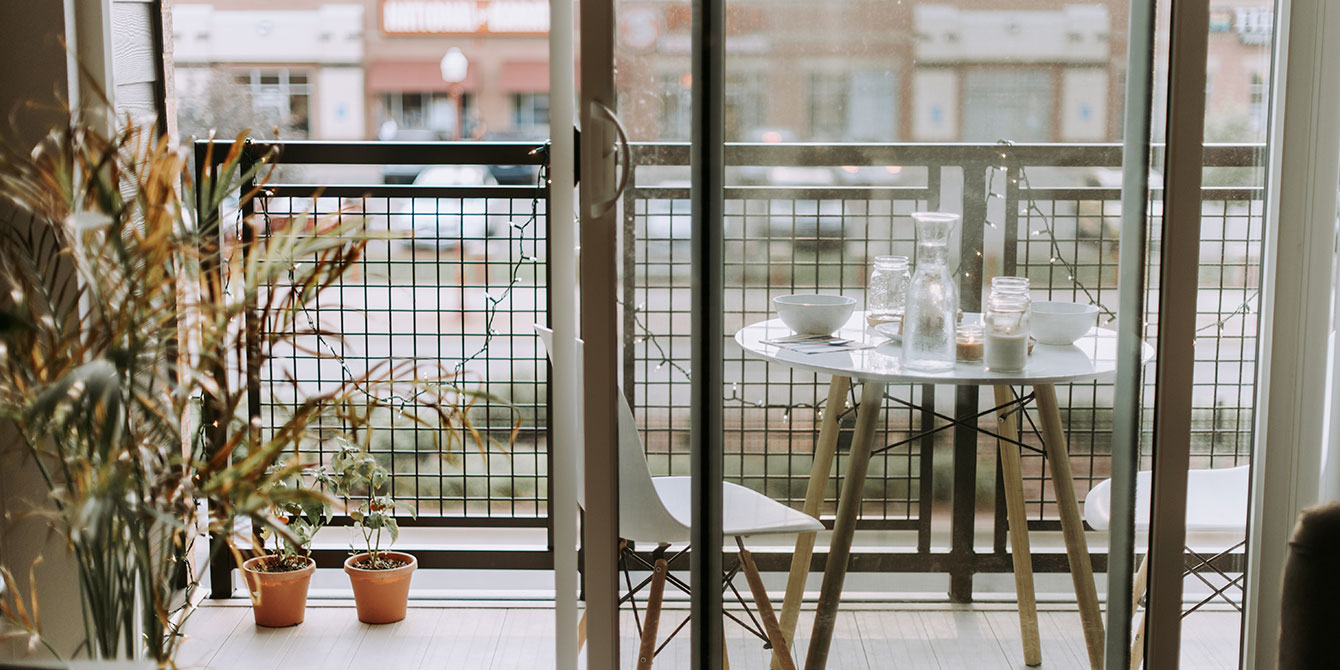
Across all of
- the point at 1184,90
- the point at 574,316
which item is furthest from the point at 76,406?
the point at 1184,90

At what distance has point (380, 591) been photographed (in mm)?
2699

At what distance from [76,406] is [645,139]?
935 millimetres

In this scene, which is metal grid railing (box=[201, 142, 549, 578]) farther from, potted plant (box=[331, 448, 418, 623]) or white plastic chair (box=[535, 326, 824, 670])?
white plastic chair (box=[535, 326, 824, 670])

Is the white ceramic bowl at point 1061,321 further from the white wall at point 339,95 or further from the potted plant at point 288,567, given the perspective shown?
the white wall at point 339,95

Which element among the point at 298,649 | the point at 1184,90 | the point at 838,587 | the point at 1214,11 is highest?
the point at 1214,11

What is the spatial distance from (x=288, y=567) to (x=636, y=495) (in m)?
1.26

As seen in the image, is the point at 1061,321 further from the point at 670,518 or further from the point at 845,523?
the point at 670,518

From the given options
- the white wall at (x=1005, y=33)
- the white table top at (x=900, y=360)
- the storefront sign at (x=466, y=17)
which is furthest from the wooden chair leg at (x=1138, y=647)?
the storefront sign at (x=466, y=17)

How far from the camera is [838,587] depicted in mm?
1870

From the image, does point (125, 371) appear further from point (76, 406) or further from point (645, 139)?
point (645, 139)

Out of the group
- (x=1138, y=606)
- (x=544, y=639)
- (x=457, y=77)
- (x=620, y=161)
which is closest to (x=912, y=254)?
(x=620, y=161)

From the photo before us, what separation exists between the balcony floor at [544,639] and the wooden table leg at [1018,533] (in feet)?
0.05

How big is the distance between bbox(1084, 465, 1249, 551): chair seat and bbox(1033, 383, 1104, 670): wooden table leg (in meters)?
0.03

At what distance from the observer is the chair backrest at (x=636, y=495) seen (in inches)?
72.9
